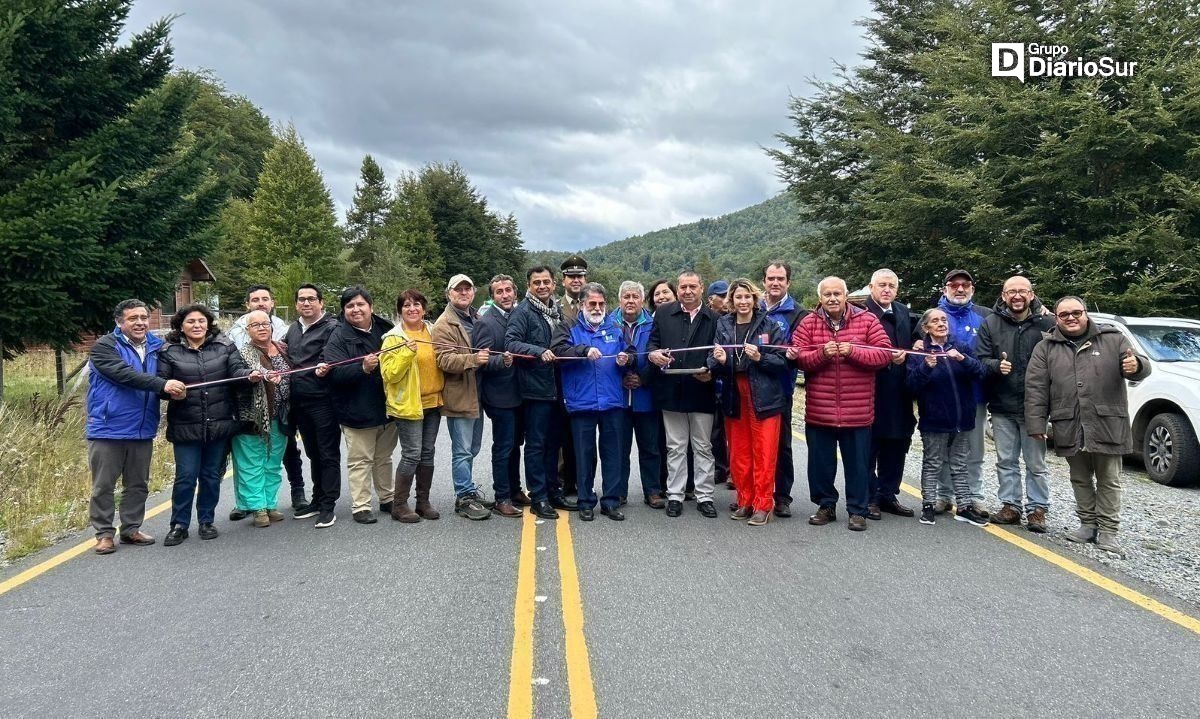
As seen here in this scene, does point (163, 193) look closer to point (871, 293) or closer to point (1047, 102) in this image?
point (871, 293)

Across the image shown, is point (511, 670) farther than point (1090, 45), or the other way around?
point (1090, 45)

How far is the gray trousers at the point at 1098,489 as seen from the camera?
5910mm

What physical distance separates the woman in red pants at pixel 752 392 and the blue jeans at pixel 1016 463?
6.43 feet

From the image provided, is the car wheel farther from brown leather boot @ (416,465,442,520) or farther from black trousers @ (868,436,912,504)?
brown leather boot @ (416,465,442,520)

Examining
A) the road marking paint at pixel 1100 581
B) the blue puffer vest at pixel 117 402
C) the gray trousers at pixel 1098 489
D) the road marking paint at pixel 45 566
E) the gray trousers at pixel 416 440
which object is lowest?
the road marking paint at pixel 1100 581

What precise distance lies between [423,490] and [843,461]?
376 centimetres

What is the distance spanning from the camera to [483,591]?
4871mm

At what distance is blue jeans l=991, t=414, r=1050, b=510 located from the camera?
648 centimetres

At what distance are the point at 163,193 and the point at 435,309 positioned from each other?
51.1 meters

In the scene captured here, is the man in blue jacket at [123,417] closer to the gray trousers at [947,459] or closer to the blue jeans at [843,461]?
the blue jeans at [843,461]

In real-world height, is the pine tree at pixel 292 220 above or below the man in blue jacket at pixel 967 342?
above

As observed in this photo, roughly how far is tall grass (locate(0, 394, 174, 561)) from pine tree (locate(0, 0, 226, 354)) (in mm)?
1972

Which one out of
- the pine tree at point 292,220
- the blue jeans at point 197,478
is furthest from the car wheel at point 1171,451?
the pine tree at point 292,220

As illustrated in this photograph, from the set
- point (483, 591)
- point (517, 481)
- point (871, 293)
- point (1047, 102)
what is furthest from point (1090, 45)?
point (483, 591)
